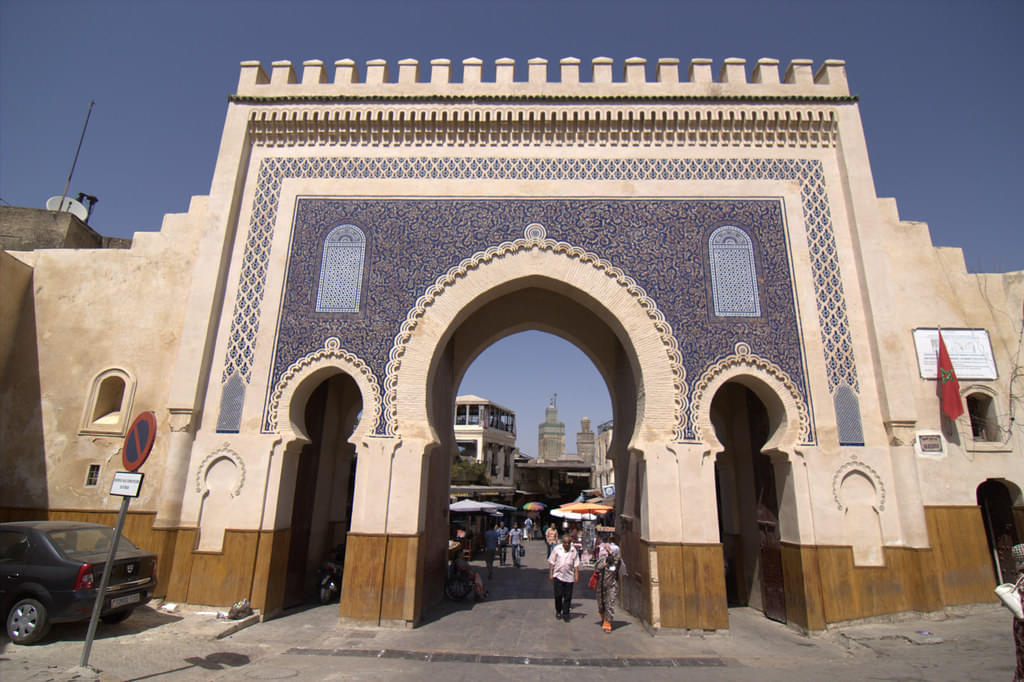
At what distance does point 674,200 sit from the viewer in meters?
8.04

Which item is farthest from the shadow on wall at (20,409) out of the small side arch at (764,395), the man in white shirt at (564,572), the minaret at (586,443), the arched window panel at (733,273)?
the minaret at (586,443)

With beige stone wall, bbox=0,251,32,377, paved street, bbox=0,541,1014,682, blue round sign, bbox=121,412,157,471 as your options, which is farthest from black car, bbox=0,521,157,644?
beige stone wall, bbox=0,251,32,377

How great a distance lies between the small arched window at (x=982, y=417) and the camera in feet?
23.9

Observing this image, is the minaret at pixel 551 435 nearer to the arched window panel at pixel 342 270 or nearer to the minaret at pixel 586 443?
the minaret at pixel 586 443

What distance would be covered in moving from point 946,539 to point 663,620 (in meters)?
3.73

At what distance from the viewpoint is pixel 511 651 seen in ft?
19.0

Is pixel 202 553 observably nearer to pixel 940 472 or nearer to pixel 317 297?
pixel 317 297

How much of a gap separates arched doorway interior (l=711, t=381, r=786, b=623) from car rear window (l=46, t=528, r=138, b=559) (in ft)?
25.8

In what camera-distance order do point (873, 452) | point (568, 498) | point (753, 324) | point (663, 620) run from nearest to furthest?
point (663, 620) < point (873, 452) < point (753, 324) < point (568, 498)

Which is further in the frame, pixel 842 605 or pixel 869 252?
pixel 869 252

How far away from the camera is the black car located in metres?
5.05

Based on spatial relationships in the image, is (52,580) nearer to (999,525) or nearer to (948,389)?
(948,389)

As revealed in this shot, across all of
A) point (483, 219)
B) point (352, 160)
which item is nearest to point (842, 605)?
point (483, 219)

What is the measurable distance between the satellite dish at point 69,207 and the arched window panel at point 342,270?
7.47m
